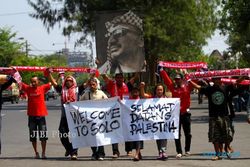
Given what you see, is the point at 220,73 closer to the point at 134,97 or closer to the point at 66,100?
the point at 134,97

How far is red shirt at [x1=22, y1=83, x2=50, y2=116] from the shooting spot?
44.0ft

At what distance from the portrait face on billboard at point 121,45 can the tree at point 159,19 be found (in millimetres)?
23146

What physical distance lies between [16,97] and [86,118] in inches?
1919

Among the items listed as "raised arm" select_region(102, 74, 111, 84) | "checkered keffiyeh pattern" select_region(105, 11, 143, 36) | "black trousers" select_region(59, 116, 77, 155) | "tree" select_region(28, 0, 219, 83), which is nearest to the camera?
"black trousers" select_region(59, 116, 77, 155)

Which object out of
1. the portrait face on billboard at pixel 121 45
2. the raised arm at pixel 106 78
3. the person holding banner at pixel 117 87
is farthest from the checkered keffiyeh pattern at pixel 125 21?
the person holding banner at pixel 117 87

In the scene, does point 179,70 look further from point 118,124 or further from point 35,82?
point 35,82

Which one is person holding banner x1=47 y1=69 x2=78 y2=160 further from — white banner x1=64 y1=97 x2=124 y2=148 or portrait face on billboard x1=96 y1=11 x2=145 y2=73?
portrait face on billboard x1=96 y1=11 x2=145 y2=73

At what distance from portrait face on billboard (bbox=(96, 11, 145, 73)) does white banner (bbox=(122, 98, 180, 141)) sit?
5.11ft

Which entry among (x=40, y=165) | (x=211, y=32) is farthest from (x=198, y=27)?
(x=40, y=165)

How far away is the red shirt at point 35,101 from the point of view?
1341 cm

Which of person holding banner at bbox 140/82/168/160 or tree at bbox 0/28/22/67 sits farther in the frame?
tree at bbox 0/28/22/67

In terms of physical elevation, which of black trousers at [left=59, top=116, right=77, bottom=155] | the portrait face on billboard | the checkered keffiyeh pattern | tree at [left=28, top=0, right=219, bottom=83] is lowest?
black trousers at [left=59, top=116, right=77, bottom=155]

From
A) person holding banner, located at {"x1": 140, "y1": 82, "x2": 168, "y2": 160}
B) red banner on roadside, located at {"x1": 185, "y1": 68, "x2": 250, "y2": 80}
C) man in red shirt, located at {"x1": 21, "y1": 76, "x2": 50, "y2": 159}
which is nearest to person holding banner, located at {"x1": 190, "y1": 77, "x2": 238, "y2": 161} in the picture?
red banner on roadside, located at {"x1": 185, "y1": 68, "x2": 250, "y2": 80}

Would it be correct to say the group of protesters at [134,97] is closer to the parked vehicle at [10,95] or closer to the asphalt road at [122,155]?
the asphalt road at [122,155]
